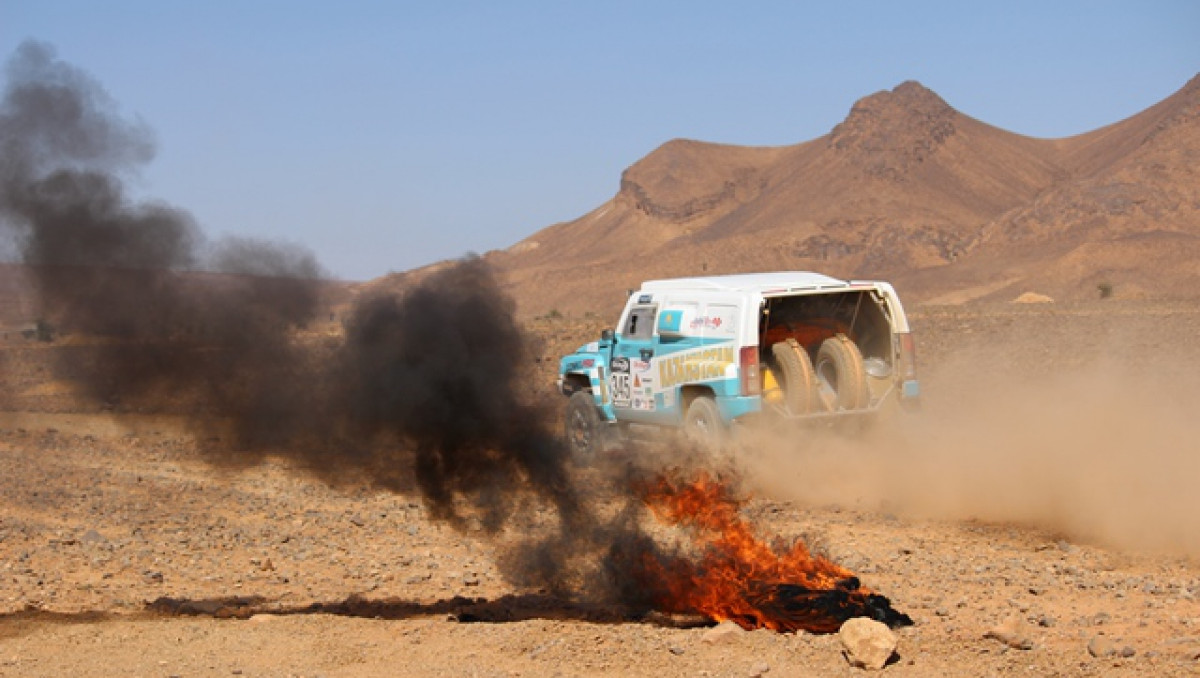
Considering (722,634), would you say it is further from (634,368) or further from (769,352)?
(634,368)

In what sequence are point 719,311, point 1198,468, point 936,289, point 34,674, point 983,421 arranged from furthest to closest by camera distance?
point 936,289 → point 983,421 → point 719,311 → point 1198,468 → point 34,674

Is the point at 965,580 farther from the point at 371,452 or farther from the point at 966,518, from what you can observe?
the point at 371,452

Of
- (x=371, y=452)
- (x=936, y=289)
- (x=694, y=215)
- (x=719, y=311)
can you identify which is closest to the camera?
(x=371, y=452)

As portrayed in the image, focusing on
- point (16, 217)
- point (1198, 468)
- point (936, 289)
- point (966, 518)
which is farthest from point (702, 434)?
point (936, 289)

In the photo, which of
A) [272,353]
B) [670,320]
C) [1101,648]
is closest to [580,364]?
[670,320]

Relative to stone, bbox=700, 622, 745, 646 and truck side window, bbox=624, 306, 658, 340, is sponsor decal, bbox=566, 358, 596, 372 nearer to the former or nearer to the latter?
truck side window, bbox=624, 306, 658, 340

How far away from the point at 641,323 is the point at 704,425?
1995 millimetres

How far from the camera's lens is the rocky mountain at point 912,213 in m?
73.7

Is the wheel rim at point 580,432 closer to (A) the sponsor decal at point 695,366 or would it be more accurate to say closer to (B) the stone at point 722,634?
(A) the sponsor decal at point 695,366

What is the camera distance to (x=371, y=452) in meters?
10.5

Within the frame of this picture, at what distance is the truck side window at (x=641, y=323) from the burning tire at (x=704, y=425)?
138 cm

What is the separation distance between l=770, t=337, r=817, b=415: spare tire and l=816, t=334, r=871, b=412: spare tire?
0.82 feet

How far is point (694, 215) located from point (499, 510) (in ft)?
342

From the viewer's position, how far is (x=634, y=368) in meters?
17.0
